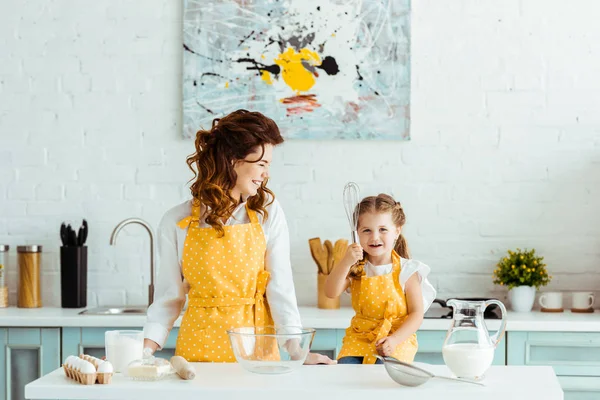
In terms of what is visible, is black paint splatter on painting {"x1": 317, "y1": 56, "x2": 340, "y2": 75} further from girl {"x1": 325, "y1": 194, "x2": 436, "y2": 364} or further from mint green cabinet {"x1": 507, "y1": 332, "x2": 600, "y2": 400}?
mint green cabinet {"x1": 507, "y1": 332, "x2": 600, "y2": 400}

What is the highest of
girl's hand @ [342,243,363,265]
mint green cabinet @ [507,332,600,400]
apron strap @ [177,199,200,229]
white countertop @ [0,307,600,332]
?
apron strap @ [177,199,200,229]

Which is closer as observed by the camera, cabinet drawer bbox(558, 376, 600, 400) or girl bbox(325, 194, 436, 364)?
girl bbox(325, 194, 436, 364)

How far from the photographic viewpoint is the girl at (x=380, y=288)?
8.62ft

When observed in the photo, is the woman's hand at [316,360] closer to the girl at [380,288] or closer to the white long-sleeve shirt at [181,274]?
the white long-sleeve shirt at [181,274]

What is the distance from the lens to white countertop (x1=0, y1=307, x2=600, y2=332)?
10.7 feet

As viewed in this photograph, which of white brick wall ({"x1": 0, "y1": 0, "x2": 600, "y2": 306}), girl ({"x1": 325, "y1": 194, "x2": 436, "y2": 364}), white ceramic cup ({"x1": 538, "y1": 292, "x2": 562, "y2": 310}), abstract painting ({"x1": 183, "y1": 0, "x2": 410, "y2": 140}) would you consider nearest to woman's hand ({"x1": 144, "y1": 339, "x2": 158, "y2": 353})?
girl ({"x1": 325, "y1": 194, "x2": 436, "y2": 364})

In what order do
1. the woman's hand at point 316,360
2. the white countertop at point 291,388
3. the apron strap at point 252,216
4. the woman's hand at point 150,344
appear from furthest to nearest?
the apron strap at point 252,216
the woman's hand at point 150,344
the woman's hand at point 316,360
the white countertop at point 291,388

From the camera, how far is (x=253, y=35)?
12.4ft

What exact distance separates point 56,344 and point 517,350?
1.86 m

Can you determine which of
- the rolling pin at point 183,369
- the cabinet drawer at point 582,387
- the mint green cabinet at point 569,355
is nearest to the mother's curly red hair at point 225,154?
the rolling pin at point 183,369

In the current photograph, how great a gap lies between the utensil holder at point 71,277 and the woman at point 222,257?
1.28m

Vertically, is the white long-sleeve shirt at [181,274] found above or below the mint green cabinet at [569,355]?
above

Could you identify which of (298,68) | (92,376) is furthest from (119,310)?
(92,376)

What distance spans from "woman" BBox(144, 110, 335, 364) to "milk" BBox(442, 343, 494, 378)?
2.24 ft
